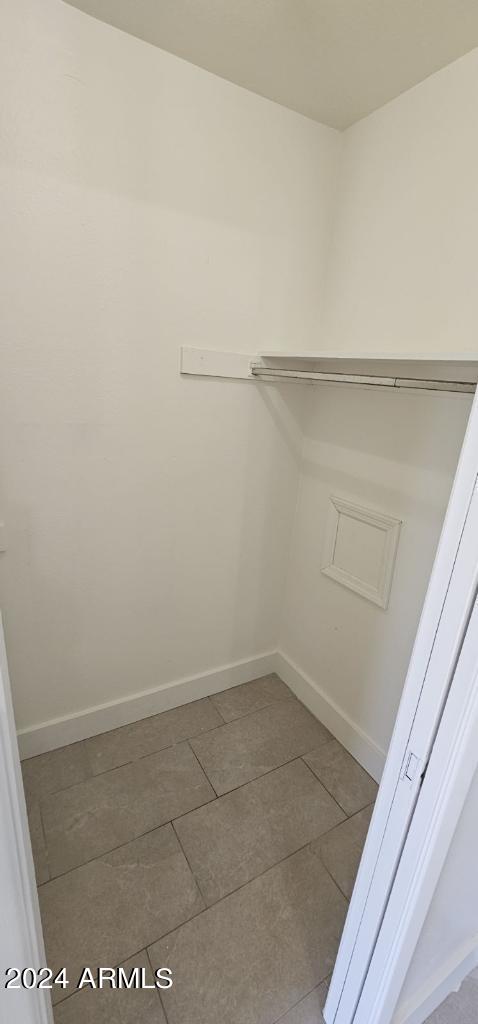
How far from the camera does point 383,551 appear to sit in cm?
156

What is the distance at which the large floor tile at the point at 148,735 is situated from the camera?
1.68m

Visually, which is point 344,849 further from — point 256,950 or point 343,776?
point 256,950

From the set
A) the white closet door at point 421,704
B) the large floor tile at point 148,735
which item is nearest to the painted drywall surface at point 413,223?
the white closet door at point 421,704

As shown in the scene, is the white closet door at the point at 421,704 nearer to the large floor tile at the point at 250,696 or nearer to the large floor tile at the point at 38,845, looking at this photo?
the large floor tile at the point at 38,845

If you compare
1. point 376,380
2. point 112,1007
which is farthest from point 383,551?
point 112,1007

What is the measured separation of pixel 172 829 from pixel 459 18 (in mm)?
2458

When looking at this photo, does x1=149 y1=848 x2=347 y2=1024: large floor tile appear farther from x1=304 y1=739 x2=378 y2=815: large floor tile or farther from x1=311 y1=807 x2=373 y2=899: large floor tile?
x1=304 y1=739 x2=378 y2=815: large floor tile

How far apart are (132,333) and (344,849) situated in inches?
73.4

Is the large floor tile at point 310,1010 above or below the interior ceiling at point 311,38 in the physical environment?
below

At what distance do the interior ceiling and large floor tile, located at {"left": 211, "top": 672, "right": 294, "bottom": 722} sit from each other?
93.1 inches

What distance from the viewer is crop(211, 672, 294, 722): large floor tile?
6.44 ft

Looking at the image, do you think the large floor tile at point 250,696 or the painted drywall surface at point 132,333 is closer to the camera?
the painted drywall surface at point 132,333

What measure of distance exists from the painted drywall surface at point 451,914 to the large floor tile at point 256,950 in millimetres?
267

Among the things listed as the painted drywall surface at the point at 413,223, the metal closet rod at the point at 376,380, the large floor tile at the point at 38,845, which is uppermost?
the painted drywall surface at the point at 413,223
